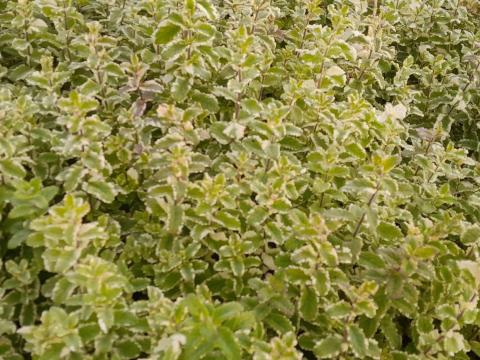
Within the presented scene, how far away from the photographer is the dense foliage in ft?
6.96

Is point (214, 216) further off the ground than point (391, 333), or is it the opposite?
point (214, 216)

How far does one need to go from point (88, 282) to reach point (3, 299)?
25.6 inches

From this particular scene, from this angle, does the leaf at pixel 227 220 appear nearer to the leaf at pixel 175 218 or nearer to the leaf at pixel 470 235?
the leaf at pixel 175 218

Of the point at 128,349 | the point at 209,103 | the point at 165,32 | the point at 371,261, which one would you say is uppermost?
the point at 165,32

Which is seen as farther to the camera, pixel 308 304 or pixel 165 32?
pixel 165 32

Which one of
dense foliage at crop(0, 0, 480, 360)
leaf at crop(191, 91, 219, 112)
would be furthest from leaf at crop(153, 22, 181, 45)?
leaf at crop(191, 91, 219, 112)

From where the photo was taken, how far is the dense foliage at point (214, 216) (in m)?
→ 2.12

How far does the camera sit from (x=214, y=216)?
8.00 feet

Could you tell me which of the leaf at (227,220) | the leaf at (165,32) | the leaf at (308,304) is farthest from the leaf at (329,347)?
the leaf at (165,32)

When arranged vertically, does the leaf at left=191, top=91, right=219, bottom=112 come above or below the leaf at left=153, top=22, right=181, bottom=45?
below

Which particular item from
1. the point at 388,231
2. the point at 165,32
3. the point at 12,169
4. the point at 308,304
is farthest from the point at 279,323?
the point at 165,32

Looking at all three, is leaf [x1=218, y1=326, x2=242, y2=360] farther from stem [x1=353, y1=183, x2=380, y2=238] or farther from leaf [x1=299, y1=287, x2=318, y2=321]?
stem [x1=353, y1=183, x2=380, y2=238]

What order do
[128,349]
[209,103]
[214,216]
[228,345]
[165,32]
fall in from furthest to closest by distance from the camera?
[209,103] → [165,32] → [214,216] → [128,349] → [228,345]

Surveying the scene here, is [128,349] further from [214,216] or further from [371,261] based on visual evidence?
[371,261]
